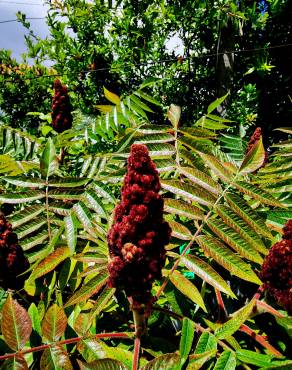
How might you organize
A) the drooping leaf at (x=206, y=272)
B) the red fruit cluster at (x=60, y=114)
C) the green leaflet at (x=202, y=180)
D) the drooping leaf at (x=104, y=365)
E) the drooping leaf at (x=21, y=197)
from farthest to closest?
the red fruit cluster at (x=60, y=114) < the drooping leaf at (x=21, y=197) < the green leaflet at (x=202, y=180) < the drooping leaf at (x=206, y=272) < the drooping leaf at (x=104, y=365)

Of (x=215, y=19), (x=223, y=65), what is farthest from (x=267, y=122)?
(x=215, y=19)

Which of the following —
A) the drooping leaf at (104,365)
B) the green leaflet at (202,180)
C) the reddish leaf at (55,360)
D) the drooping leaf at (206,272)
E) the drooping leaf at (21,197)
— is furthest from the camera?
the drooping leaf at (21,197)

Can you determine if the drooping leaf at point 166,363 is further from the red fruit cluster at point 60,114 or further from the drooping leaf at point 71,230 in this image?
the red fruit cluster at point 60,114

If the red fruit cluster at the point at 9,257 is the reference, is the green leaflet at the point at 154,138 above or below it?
above

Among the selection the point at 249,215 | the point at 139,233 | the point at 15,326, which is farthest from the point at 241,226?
the point at 15,326

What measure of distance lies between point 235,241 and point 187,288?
0.23m

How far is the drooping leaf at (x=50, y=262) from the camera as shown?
1.36m

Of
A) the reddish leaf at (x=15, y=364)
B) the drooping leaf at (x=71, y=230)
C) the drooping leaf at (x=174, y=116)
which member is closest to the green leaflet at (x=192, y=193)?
the drooping leaf at (x=71, y=230)

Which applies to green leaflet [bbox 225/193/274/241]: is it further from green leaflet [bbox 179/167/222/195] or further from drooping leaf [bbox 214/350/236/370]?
drooping leaf [bbox 214/350/236/370]

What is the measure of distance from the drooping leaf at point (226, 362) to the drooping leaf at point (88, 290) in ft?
1.48

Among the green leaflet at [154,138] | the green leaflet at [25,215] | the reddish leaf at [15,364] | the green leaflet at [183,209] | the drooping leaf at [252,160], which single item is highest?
the green leaflet at [154,138]

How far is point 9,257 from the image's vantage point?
4.55 feet

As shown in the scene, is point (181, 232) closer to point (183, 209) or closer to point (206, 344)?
point (183, 209)

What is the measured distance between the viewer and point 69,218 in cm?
147
